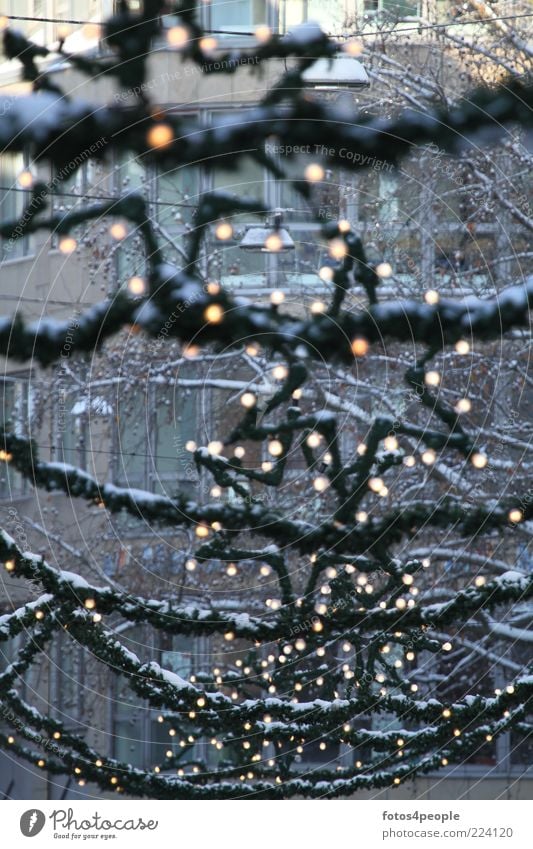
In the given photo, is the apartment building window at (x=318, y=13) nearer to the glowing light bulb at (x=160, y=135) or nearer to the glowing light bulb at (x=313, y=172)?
the glowing light bulb at (x=313, y=172)

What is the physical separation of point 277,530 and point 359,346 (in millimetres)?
700

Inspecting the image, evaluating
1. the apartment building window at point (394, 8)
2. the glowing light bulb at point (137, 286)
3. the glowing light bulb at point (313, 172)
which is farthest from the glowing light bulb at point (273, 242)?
the apartment building window at point (394, 8)


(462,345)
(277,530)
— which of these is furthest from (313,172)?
(277,530)

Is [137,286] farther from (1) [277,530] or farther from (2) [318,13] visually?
(2) [318,13]

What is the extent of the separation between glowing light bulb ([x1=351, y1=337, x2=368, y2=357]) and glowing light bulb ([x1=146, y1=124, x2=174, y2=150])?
0.92 metres

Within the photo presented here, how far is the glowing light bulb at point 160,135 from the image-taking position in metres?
4.29

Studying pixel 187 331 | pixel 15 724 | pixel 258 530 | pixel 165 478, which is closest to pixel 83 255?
pixel 187 331

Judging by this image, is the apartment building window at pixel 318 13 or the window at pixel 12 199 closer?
the window at pixel 12 199

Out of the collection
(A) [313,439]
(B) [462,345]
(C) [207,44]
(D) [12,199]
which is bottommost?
(A) [313,439]

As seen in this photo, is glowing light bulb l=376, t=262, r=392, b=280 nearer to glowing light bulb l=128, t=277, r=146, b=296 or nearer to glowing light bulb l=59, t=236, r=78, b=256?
glowing light bulb l=128, t=277, r=146, b=296

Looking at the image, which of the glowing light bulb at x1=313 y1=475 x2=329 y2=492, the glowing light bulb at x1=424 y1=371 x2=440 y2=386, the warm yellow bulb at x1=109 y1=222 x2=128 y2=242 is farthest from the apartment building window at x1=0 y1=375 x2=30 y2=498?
the glowing light bulb at x1=424 y1=371 x2=440 y2=386

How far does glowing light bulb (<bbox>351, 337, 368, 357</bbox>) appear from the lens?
4.64 m

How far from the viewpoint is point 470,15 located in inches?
206

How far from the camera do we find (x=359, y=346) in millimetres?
4699
